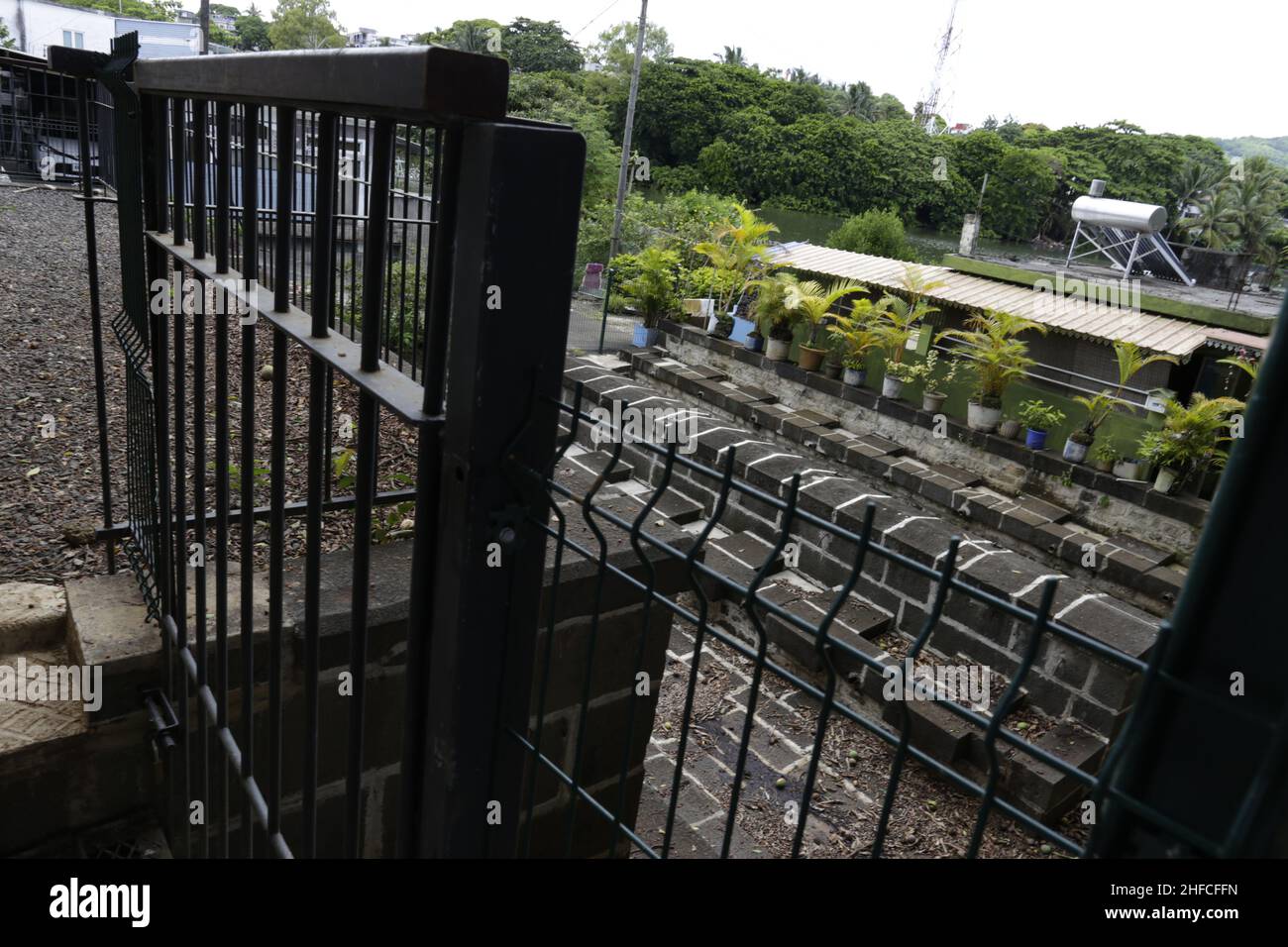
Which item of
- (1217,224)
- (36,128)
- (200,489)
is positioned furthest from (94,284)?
(1217,224)

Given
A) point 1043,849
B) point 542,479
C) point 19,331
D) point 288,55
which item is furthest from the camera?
point 19,331

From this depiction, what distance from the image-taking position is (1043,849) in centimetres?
486

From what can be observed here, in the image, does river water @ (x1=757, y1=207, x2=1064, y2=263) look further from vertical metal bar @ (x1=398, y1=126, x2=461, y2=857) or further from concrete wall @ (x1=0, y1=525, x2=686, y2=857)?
vertical metal bar @ (x1=398, y1=126, x2=461, y2=857)

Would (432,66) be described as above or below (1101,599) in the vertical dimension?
above

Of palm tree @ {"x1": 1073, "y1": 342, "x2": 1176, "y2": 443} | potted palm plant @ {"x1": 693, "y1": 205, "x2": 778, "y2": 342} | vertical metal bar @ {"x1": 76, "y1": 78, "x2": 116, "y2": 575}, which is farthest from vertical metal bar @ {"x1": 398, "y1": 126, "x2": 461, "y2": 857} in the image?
potted palm plant @ {"x1": 693, "y1": 205, "x2": 778, "y2": 342}

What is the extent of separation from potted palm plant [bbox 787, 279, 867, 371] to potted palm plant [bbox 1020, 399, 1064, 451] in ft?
8.01

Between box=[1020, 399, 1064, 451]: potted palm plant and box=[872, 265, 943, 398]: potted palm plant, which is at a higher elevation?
box=[872, 265, 943, 398]: potted palm plant

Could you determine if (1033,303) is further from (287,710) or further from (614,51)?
(614,51)

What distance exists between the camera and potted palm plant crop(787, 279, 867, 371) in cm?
1084

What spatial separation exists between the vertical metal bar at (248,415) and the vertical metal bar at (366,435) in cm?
35

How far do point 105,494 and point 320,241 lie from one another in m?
2.28

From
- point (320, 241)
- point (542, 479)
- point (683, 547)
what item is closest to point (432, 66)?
point (320, 241)

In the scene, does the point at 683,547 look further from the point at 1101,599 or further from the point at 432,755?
the point at 1101,599

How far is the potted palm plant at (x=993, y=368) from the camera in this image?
962 centimetres
